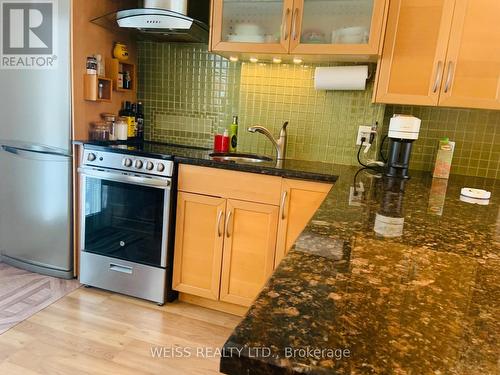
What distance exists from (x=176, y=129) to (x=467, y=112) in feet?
6.26

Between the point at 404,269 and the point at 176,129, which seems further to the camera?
the point at 176,129

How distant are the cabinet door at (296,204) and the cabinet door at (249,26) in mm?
770

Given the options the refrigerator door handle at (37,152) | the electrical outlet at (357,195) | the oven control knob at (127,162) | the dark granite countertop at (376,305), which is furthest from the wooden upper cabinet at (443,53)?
the refrigerator door handle at (37,152)

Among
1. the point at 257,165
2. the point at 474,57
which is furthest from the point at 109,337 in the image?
the point at 474,57

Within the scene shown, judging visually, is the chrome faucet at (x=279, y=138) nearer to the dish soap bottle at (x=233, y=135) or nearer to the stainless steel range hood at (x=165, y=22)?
the dish soap bottle at (x=233, y=135)

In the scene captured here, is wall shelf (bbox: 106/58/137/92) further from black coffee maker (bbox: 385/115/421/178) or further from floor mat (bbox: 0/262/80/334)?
black coffee maker (bbox: 385/115/421/178)

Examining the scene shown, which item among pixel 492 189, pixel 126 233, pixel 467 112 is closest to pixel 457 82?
pixel 467 112

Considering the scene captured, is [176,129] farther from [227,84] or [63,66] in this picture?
[63,66]

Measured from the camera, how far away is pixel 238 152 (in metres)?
2.48

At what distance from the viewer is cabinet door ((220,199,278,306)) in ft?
6.53

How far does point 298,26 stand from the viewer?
199cm

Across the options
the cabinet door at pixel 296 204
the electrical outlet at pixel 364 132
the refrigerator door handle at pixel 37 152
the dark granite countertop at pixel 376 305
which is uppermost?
the electrical outlet at pixel 364 132

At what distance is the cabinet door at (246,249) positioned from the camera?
1.99 meters

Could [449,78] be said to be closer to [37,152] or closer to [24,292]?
[37,152]
